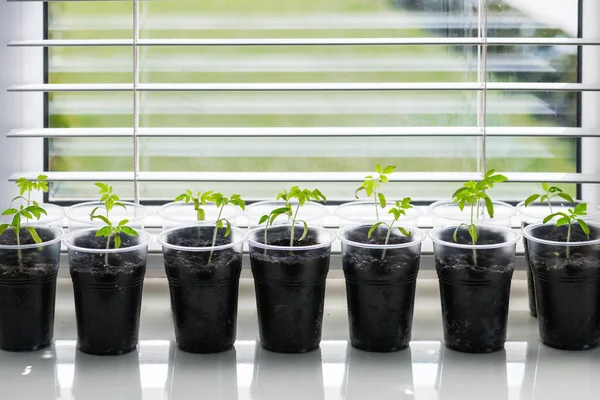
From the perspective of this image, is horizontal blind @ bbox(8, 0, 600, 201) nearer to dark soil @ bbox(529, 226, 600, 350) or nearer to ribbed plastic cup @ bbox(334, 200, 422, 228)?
ribbed plastic cup @ bbox(334, 200, 422, 228)

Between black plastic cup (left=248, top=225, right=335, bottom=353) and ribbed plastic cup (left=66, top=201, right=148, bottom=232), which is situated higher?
ribbed plastic cup (left=66, top=201, right=148, bottom=232)

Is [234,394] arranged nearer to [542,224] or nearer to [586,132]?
[542,224]

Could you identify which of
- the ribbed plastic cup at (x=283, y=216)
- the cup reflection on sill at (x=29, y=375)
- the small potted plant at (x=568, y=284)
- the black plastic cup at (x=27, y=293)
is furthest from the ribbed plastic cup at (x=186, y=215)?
the small potted plant at (x=568, y=284)

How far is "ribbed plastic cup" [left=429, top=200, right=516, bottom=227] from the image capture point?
193 centimetres

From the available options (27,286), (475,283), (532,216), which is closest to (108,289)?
(27,286)

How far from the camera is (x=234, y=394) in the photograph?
1.66m

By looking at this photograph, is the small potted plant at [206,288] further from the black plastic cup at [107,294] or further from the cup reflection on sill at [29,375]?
the cup reflection on sill at [29,375]

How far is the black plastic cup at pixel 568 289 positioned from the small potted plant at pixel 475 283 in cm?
6

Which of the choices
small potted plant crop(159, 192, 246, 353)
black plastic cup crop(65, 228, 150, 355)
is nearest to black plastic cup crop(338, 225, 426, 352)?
small potted plant crop(159, 192, 246, 353)

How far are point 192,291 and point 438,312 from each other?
1.88 feet

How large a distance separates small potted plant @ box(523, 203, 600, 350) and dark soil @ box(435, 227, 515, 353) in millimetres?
66

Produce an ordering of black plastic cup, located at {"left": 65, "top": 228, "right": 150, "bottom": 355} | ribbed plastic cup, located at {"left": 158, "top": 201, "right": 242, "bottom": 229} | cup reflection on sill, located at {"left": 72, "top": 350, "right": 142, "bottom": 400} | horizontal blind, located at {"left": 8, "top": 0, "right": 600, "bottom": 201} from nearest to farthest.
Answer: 1. cup reflection on sill, located at {"left": 72, "top": 350, "right": 142, "bottom": 400}
2. black plastic cup, located at {"left": 65, "top": 228, "right": 150, "bottom": 355}
3. ribbed plastic cup, located at {"left": 158, "top": 201, "right": 242, "bottom": 229}
4. horizontal blind, located at {"left": 8, "top": 0, "right": 600, "bottom": 201}

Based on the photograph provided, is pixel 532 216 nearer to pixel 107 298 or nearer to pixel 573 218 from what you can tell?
pixel 573 218

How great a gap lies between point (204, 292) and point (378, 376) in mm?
372
